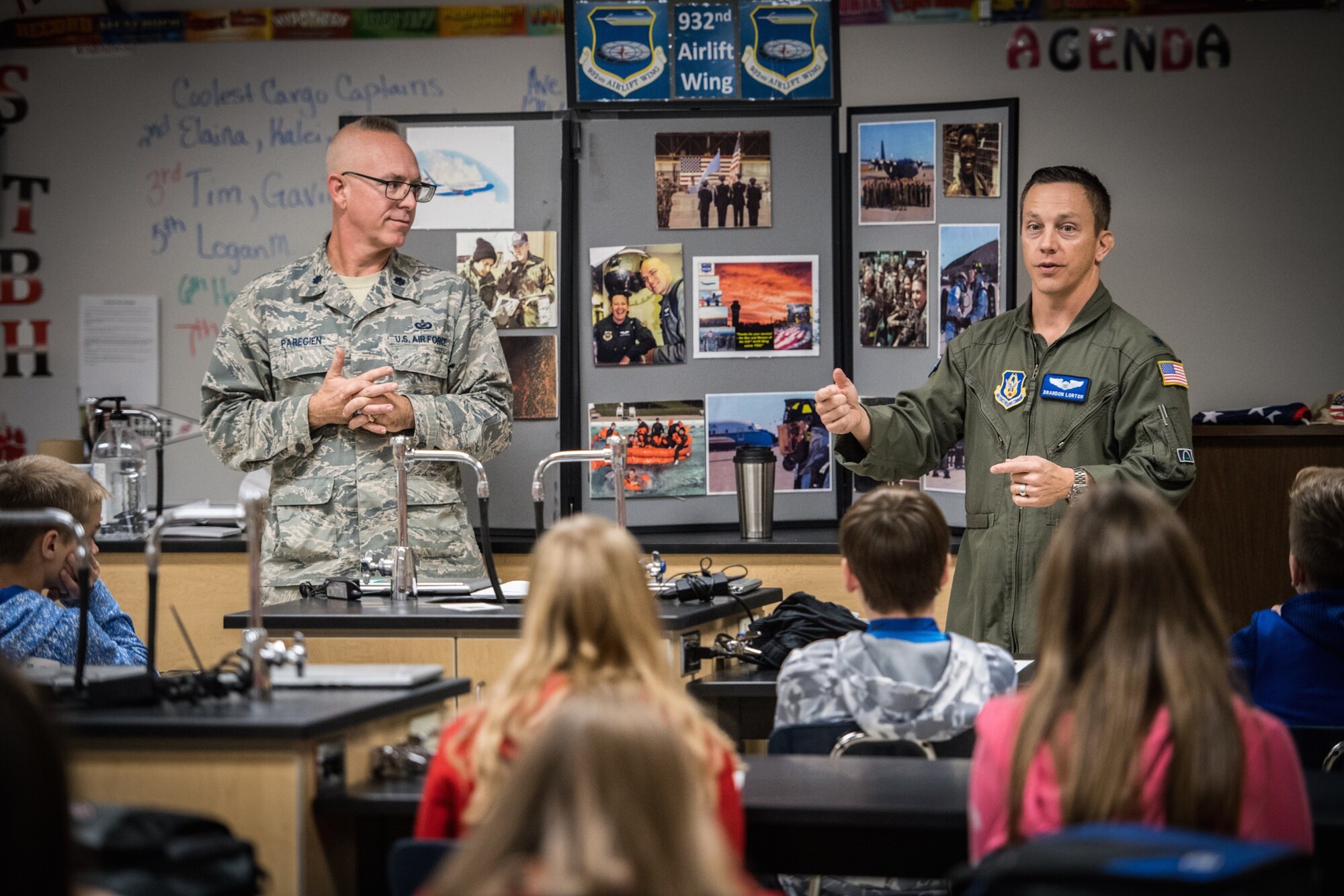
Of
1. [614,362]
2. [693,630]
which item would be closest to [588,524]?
[693,630]

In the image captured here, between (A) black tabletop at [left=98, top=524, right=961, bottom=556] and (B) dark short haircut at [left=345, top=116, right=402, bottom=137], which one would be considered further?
(A) black tabletop at [left=98, top=524, right=961, bottom=556]

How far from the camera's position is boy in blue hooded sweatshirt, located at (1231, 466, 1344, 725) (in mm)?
2828

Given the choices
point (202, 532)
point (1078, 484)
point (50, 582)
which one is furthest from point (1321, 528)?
point (202, 532)

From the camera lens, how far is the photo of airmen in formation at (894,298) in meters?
4.73

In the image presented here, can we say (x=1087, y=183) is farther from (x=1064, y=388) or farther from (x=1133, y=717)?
(x=1133, y=717)

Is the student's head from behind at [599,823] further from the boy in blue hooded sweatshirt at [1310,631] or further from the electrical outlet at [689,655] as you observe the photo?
the electrical outlet at [689,655]

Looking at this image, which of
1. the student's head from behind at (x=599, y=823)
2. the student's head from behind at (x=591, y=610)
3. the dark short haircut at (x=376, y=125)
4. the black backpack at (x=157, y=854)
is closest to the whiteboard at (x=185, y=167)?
the dark short haircut at (x=376, y=125)

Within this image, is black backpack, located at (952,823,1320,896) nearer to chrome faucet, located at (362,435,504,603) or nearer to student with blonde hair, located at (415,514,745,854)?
student with blonde hair, located at (415,514,745,854)

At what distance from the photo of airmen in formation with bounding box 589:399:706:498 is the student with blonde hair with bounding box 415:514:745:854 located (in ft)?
9.15

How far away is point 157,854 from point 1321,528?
7.28 ft

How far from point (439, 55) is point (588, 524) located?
12.8 feet

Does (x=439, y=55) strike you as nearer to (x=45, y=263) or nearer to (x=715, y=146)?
(x=715, y=146)

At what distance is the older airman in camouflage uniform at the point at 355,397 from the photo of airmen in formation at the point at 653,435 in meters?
0.51

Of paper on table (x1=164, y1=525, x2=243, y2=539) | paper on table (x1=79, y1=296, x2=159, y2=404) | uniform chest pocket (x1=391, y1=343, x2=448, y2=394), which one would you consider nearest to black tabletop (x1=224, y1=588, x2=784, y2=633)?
uniform chest pocket (x1=391, y1=343, x2=448, y2=394)
